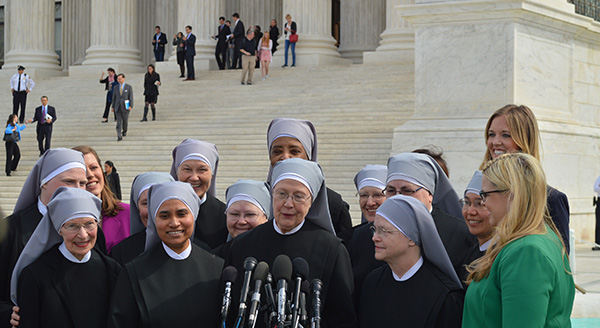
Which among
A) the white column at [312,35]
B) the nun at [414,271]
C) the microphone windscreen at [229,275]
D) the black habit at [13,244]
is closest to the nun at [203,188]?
the black habit at [13,244]

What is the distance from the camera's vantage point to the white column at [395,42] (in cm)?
2689

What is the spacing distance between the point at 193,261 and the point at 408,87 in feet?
58.4

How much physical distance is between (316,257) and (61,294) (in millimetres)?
1425

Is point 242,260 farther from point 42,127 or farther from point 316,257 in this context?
point 42,127

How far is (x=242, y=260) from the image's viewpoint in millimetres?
5125

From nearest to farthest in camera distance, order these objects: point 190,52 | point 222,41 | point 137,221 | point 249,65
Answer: point 137,221 < point 249,65 < point 190,52 < point 222,41

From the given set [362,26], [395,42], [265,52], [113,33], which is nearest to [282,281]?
[265,52]

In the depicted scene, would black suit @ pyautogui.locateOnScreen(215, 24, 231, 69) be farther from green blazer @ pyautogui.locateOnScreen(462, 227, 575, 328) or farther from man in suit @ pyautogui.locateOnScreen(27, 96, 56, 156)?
green blazer @ pyautogui.locateOnScreen(462, 227, 575, 328)

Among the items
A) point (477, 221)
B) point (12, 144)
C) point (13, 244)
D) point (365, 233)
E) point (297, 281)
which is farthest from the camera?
point (12, 144)

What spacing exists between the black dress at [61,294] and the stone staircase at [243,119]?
406 inches

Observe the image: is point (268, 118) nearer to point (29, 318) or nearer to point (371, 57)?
point (371, 57)

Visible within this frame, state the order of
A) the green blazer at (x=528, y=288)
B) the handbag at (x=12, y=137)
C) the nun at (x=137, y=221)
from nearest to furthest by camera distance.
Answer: the green blazer at (x=528, y=288) < the nun at (x=137, y=221) < the handbag at (x=12, y=137)

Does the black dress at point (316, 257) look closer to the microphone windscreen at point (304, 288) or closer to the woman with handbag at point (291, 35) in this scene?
the microphone windscreen at point (304, 288)

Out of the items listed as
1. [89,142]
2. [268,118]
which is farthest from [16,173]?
[268,118]
